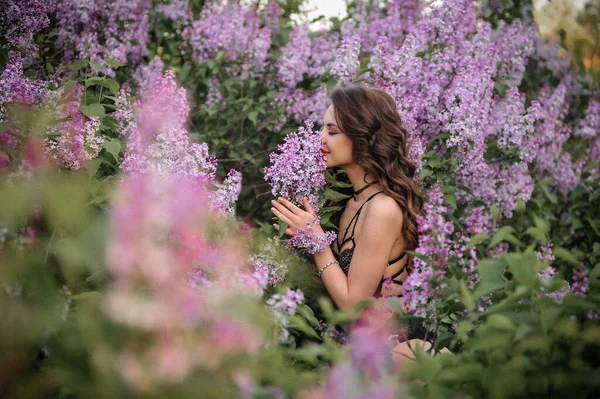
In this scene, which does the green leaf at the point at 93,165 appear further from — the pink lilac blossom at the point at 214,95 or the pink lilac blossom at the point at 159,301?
the pink lilac blossom at the point at 214,95

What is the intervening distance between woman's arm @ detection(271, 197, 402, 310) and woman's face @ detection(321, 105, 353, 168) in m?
0.29

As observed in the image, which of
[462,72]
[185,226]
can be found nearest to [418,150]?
[462,72]

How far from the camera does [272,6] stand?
17.7ft

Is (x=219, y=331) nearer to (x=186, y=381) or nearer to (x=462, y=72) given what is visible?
(x=186, y=381)

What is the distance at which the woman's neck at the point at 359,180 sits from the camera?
3062 mm

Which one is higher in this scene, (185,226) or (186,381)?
(185,226)

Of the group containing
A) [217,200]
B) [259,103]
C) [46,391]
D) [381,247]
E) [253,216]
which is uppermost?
[46,391]

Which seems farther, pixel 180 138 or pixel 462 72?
pixel 462 72

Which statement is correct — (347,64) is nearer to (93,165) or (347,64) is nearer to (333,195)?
(333,195)

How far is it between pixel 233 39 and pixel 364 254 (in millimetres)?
2718

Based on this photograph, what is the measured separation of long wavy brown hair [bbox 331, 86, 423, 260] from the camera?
301cm

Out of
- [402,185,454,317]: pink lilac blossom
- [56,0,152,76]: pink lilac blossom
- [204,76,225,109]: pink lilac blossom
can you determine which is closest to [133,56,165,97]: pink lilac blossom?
[56,0,152,76]: pink lilac blossom

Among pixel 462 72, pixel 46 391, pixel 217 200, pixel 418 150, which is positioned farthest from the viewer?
pixel 462 72

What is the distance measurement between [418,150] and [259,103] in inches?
70.1
